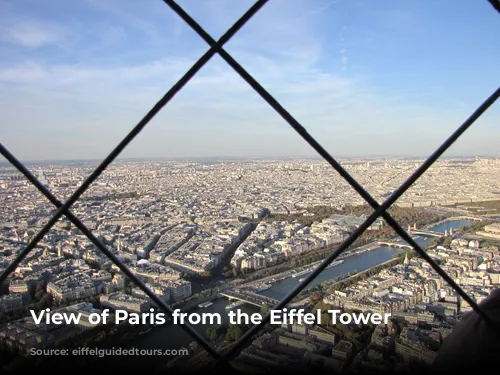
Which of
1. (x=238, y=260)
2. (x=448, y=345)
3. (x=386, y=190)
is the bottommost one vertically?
(x=238, y=260)

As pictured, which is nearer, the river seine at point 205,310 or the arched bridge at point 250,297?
the river seine at point 205,310

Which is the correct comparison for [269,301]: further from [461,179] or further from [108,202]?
[461,179]

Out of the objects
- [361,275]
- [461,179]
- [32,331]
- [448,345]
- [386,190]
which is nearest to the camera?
[448,345]

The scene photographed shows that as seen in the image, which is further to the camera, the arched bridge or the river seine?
the arched bridge

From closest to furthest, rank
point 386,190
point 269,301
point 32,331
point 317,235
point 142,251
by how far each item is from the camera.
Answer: point 32,331 < point 269,301 < point 142,251 < point 317,235 < point 386,190

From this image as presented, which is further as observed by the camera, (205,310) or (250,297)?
(250,297)

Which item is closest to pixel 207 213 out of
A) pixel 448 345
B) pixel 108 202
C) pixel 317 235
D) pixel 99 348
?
pixel 108 202

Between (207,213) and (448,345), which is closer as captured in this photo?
(448,345)

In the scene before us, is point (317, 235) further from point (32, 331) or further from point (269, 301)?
point (32, 331)

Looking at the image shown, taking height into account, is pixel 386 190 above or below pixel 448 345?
below
